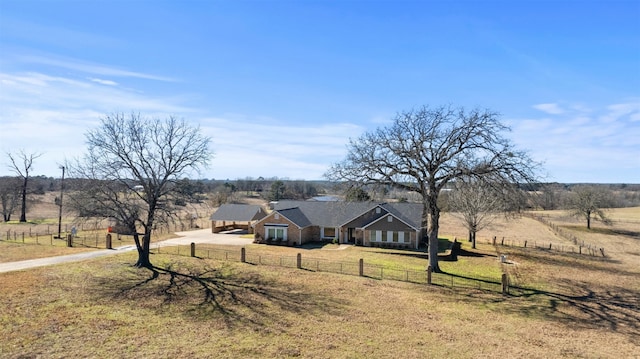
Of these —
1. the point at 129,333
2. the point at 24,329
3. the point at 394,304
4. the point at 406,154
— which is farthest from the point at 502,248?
the point at 24,329

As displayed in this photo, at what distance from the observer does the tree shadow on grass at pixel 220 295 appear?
17.3 metres

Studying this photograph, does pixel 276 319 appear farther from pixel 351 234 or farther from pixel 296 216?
pixel 296 216

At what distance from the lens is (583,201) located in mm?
67062

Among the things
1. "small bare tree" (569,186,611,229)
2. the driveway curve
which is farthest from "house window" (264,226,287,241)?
"small bare tree" (569,186,611,229)

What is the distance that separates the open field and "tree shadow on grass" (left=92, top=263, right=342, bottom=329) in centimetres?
9

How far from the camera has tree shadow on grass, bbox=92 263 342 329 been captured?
17266 mm

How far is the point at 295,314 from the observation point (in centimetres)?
1731

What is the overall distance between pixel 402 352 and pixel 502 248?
34.5 metres

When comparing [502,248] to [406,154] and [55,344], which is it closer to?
[406,154]

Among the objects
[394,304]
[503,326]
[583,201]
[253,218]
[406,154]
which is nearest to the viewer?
[503,326]

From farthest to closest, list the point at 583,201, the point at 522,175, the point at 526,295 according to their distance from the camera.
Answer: the point at 583,201, the point at 522,175, the point at 526,295

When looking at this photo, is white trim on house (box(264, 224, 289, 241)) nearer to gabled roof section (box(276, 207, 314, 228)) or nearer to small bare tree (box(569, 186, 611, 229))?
gabled roof section (box(276, 207, 314, 228))

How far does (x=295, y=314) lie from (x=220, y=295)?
16.1ft

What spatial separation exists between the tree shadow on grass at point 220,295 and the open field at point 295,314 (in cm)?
9
